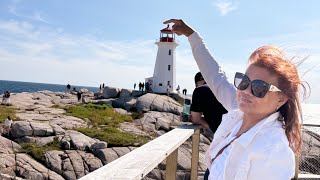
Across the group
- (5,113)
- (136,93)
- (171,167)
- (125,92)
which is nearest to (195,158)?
(171,167)

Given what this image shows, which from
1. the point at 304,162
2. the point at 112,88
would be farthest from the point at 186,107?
the point at 112,88

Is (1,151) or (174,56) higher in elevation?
(174,56)

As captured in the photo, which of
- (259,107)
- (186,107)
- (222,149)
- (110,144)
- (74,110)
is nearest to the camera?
(259,107)

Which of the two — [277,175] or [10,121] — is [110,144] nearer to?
[10,121]

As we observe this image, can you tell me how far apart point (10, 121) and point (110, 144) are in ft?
21.7

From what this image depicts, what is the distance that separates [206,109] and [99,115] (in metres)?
28.0

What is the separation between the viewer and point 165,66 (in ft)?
158

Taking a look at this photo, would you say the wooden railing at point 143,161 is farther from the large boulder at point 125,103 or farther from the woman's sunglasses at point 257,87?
Result: the large boulder at point 125,103

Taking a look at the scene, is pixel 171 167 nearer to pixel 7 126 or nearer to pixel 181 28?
pixel 181 28

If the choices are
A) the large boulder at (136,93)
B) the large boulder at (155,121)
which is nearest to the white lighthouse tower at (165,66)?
the large boulder at (136,93)

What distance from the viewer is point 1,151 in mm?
20469

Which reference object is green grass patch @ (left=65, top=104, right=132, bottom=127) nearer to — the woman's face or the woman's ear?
the woman's face

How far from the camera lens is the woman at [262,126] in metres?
1.58

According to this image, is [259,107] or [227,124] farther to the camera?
[227,124]
